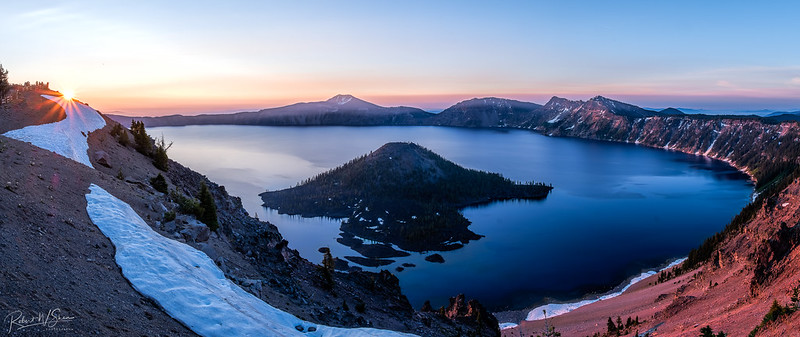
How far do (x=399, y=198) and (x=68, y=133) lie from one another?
336ft

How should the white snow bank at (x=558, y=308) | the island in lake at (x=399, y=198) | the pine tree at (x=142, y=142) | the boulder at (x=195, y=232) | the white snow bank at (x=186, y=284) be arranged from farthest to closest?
the island in lake at (x=399, y=198), the white snow bank at (x=558, y=308), the pine tree at (x=142, y=142), the boulder at (x=195, y=232), the white snow bank at (x=186, y=284)

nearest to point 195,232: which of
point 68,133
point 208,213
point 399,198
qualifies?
point 208,213

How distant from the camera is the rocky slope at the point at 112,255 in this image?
13.3 metres

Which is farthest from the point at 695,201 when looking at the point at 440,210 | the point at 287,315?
the point at 287,315

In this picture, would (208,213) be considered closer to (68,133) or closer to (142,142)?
(68,133)

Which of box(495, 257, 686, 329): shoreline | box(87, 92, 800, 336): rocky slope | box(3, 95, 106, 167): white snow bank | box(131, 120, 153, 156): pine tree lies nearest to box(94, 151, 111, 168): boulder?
box(3, 95, 106, 167): white snow bank

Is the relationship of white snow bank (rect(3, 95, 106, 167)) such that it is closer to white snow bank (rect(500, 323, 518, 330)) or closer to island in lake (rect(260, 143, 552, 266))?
white snow bank (rect(500, 323, 518, 330))

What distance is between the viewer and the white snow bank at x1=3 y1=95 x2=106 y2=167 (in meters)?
28.4

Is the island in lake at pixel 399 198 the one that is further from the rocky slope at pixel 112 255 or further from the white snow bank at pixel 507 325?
the rocky slope at pixel 112 255

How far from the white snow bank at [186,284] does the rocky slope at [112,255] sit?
1.82ft

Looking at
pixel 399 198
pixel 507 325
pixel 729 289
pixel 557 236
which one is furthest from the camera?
pixel 399 198

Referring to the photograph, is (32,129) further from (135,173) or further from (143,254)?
(143,254)

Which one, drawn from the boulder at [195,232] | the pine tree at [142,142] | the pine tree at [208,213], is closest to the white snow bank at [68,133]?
the pine tree at [142,142]

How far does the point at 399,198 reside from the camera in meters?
131
